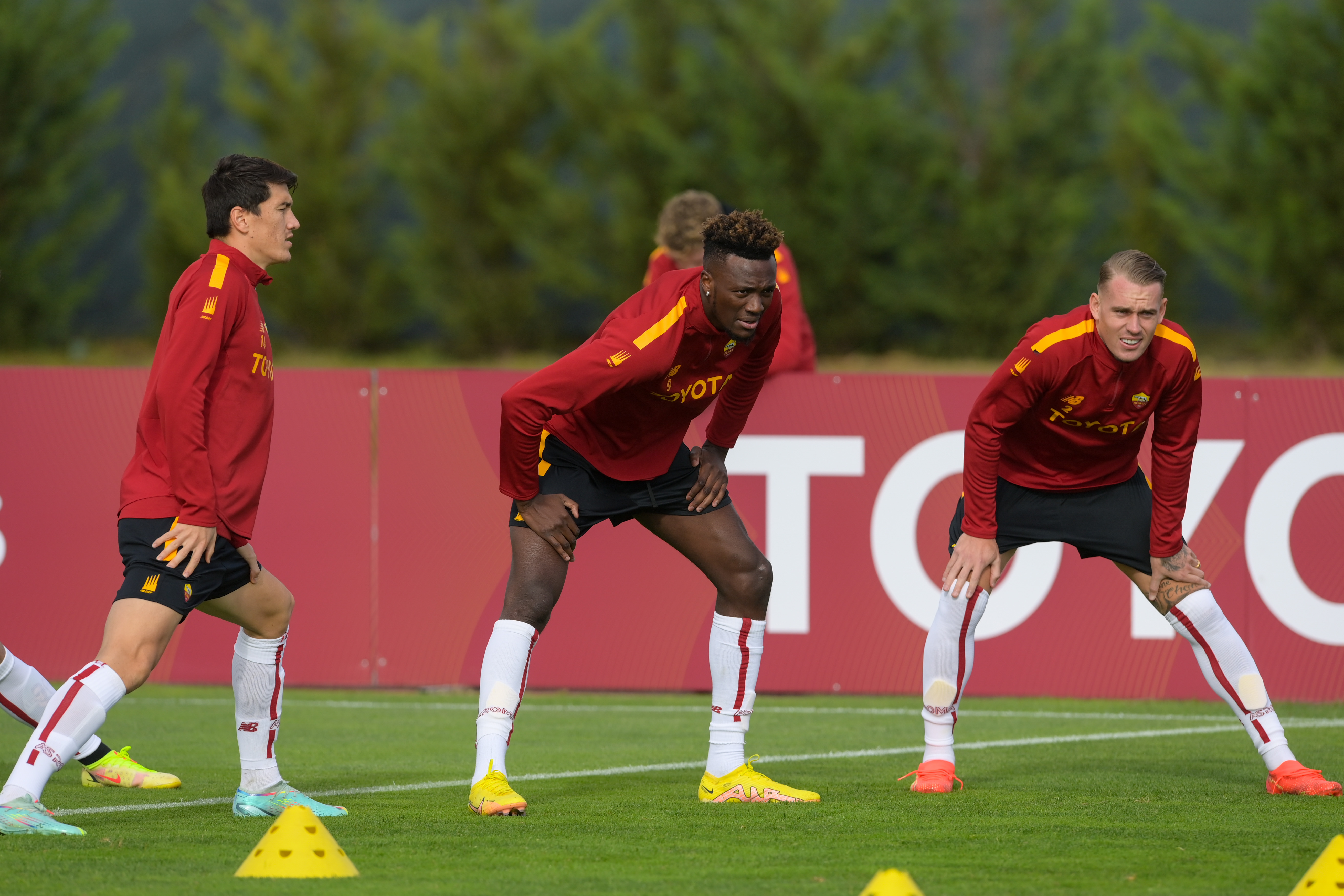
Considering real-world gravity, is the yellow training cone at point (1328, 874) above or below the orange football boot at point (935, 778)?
above

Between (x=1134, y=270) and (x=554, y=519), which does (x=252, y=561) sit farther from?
(x=1134, y=270)

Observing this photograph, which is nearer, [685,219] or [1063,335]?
[1063,335]

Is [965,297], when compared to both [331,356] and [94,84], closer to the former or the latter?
[331,356]

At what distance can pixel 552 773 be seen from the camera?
6.28 m

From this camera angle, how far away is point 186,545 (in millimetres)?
4770

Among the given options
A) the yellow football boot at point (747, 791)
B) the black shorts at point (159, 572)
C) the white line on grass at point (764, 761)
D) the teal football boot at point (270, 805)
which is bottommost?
the white line on grass at point (764, 761)

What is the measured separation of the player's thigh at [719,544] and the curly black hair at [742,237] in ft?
3.09

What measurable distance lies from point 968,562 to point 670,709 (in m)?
2.95

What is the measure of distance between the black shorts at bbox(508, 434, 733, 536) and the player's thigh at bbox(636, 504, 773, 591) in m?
0.03

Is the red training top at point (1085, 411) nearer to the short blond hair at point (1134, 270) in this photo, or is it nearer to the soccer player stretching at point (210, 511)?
the short blond hair at point (1134, 270)

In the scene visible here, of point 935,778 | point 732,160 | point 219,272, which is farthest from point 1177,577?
point 732,160

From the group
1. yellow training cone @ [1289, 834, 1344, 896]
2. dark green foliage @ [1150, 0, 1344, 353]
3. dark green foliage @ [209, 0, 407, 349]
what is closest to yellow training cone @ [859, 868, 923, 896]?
yellow training cone @ [1289, 834, 1344, 896]

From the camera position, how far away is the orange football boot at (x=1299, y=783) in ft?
18.3

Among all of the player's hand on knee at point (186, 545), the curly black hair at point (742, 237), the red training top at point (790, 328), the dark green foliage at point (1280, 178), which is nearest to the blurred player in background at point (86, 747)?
the player's hand on knee at point (186, 545)
